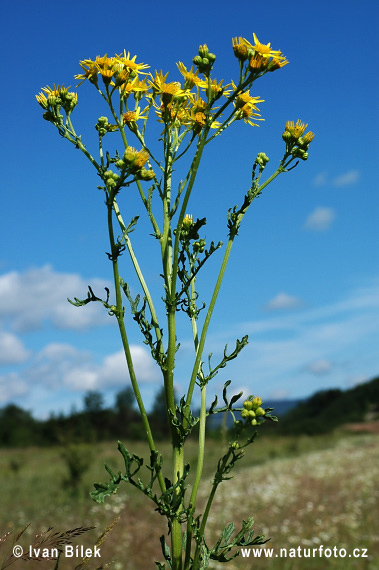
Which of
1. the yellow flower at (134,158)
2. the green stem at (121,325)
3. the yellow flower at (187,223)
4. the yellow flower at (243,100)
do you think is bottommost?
the green stem at (121,325)

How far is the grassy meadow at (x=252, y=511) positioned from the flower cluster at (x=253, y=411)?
3183 mm

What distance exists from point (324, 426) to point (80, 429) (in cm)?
1516

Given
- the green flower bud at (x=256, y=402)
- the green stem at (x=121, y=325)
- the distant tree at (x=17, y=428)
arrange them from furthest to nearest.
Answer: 1. the distant tree at (x=17, y=428)
2. the green flower bud at (x=256, y=402)
3. the green stem at (x=121, y=325)

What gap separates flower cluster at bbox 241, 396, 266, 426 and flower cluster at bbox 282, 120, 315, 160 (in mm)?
952

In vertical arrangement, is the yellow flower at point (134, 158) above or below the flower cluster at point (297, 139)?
below

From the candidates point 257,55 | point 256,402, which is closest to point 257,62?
point 257,55

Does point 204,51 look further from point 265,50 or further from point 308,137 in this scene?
point 308,137

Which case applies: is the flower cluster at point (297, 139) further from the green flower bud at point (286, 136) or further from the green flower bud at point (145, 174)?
the green flower bud at point (145, 174)

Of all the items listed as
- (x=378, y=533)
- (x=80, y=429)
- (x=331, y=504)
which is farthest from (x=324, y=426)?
(x=378, y=533)

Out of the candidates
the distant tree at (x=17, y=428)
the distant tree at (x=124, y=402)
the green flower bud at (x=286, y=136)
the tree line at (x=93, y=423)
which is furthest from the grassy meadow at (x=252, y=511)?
the distant tree at (x=124, y=402)

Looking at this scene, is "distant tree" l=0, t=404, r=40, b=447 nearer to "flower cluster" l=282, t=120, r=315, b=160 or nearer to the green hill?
the green hill

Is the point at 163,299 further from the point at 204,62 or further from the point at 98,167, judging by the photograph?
the point at 204,62

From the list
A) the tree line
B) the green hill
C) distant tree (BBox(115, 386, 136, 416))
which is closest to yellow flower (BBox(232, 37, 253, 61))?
the tree line

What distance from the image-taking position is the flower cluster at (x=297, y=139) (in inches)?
84.7
